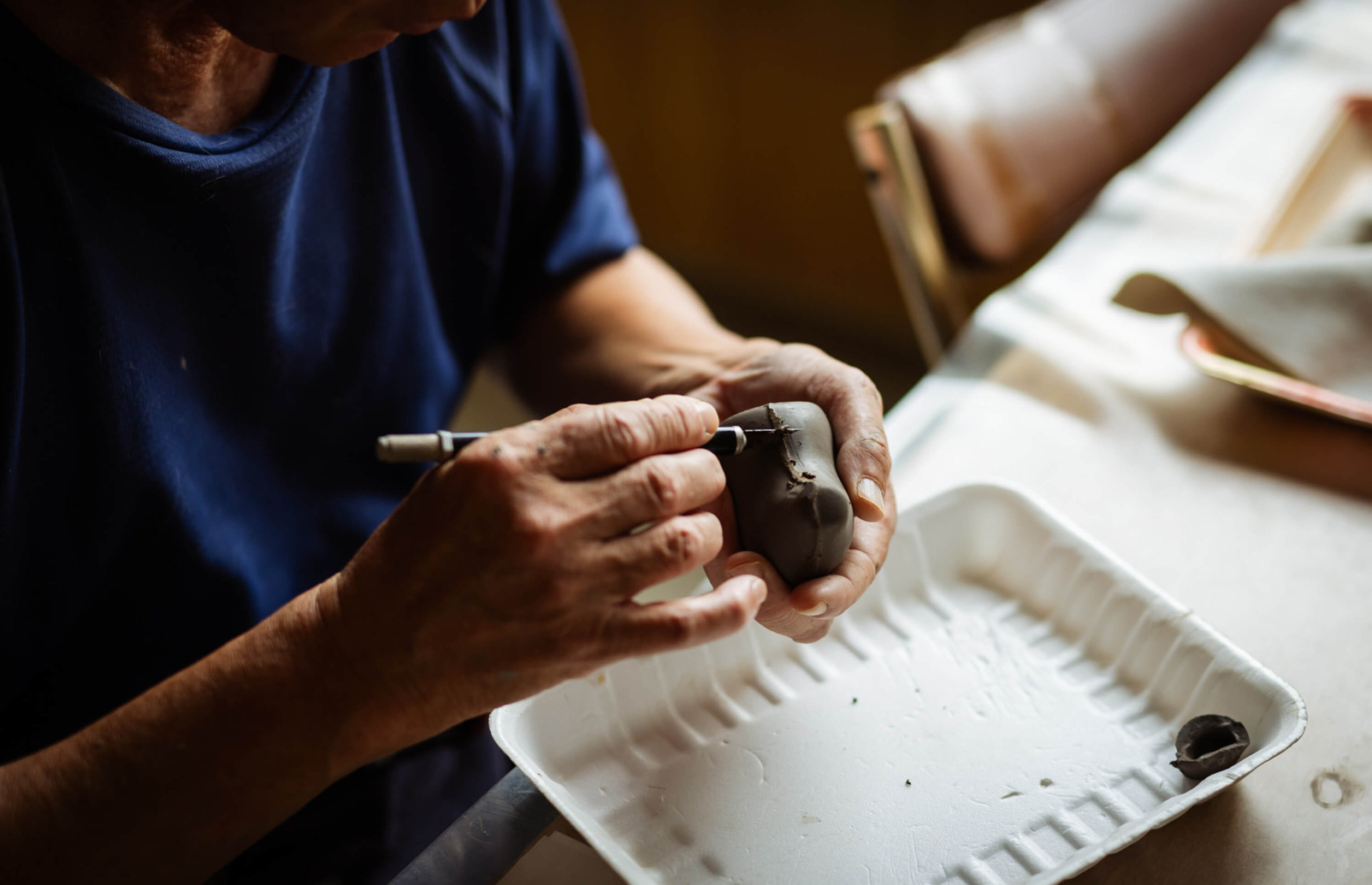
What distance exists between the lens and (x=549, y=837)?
2.24ft

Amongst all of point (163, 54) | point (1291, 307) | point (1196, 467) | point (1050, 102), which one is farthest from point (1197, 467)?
point (163, 54)

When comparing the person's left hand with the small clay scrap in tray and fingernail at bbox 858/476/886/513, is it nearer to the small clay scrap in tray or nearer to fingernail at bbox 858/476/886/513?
fingernail at bbox 858/476/886/513

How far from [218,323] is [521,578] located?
41cm

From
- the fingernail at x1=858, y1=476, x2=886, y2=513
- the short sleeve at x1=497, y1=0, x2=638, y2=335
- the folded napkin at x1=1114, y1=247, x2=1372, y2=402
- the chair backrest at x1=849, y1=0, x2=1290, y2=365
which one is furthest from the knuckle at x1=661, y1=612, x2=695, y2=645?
the chair backrest at x1=849, y1=0, x2=1290, y2=365

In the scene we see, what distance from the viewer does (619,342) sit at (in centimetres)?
110

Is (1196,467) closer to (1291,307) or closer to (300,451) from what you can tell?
(1291,307)

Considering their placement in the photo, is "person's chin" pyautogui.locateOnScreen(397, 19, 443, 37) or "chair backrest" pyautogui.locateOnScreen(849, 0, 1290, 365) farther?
"chair backrest" pyautogui.locateOnScreen(849, 0, 1290, 365)

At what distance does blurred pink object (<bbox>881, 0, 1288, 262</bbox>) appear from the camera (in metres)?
1.33

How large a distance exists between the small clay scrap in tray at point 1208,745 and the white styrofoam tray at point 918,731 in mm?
16

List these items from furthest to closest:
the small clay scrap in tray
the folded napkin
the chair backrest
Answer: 1. the chair backrest
2. the folded napkin
3. the small clay scrap in tray

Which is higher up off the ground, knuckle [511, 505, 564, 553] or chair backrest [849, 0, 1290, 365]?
knuckle [511, 505, 564, 553]

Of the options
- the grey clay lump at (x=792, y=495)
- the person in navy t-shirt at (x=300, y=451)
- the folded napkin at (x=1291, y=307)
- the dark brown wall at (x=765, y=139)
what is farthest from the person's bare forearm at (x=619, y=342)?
the dark brown wall at (x=765, y=139)

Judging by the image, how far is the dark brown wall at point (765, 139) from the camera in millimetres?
2523

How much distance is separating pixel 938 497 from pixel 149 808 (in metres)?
0.66
